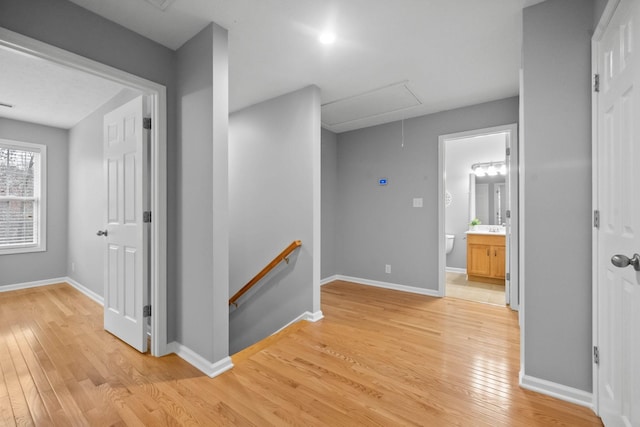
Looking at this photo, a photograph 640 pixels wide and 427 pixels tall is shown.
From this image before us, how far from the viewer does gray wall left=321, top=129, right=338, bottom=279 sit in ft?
14.6

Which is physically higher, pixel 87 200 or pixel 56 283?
pixel 87 200

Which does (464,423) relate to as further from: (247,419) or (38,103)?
(38,103)

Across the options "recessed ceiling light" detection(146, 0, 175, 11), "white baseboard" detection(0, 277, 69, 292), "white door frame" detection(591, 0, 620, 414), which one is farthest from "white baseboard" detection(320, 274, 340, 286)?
"white baseboard" detection(0, 277, 69, 292)

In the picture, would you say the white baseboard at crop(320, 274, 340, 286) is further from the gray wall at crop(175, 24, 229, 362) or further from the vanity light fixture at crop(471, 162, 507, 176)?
the vanity light fixture at crop(471, 162, 507, 176)

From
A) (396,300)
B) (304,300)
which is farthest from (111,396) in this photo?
(396,300)

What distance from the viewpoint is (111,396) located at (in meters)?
1.71

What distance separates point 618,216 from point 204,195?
2.31 meters

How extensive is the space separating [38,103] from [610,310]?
5.44 metres

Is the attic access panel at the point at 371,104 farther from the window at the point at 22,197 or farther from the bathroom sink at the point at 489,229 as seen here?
the window at the point at 22,197

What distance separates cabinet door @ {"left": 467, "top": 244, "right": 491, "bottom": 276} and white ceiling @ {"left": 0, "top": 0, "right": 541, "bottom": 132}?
249 cm

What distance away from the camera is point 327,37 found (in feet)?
7.10

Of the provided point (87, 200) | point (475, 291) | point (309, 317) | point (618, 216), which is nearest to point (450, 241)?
point (475, 291)

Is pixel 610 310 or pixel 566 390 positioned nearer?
pixel 610 310

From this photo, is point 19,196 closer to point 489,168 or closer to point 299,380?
point 299,380
